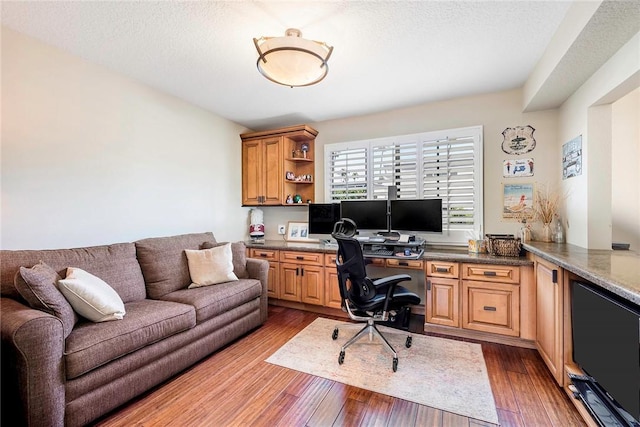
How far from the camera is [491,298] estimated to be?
103 inches

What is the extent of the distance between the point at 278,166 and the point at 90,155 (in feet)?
6.88

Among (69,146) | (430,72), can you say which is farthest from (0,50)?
(430,72)

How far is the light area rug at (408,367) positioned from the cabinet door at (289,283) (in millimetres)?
676

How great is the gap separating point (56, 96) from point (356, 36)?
249cm

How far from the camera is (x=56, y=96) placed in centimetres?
228

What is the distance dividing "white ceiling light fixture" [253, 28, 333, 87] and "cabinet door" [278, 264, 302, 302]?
2.24 metres

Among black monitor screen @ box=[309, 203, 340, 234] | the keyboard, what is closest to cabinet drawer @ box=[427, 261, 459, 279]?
the keyboard

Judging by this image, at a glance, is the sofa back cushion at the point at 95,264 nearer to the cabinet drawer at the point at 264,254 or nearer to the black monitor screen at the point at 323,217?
the cabinet drawer at the point at 264,254

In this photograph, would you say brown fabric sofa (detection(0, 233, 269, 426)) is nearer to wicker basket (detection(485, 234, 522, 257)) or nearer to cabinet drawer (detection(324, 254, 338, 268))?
cabinet drawer (detection(324, 254, 338, 268))

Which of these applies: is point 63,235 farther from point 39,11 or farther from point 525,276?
point 525,276

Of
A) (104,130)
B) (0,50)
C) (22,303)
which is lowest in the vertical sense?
(22,303)

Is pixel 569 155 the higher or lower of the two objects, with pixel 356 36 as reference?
lower

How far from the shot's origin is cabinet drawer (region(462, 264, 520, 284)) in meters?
2.55

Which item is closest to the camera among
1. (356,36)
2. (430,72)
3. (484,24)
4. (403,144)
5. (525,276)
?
(484,24)
